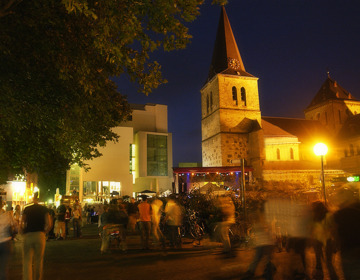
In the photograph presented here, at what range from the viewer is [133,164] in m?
49.9

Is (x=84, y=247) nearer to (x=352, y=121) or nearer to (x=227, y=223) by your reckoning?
(x=227, y=223)

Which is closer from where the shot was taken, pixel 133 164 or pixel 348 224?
pixel 348 224

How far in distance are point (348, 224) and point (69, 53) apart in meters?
9.59

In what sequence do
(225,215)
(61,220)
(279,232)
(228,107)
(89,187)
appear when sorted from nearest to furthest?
(225,215) → (279,232) → (61,220) → (89,187) → (228,107)

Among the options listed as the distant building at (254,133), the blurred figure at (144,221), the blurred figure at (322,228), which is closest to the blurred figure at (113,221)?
the blurred figure at (144,221)

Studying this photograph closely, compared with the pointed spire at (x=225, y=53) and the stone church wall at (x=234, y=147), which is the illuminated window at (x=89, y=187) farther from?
the pointed spire at (x=225, y=53)

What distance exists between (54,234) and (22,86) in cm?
832

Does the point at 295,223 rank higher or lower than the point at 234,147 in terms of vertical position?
lower

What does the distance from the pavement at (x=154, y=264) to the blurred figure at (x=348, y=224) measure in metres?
0.79

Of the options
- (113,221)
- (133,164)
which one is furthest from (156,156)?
(113,221)

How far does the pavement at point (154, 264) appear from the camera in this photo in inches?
268

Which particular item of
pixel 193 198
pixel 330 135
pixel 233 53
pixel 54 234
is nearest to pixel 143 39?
pixel 193 198

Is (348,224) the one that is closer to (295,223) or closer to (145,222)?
(295,223)

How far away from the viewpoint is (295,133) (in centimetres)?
5500
